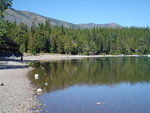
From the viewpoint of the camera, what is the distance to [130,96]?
18.8 m

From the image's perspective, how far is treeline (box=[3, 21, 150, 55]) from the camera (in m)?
117

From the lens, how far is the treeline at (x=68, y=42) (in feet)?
384

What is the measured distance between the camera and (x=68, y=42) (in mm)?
139250

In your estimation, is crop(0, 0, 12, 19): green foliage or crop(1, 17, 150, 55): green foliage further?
crop(1, 17, 150, 55): green foliage

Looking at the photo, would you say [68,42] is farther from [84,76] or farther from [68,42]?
[84,76]

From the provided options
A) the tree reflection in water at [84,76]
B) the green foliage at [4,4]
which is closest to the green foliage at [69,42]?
the green foliage at [4,4]

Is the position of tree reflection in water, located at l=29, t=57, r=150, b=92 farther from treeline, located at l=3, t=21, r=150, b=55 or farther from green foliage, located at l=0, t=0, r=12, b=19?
treeline, located at l=3, t=21, r=150, b=55

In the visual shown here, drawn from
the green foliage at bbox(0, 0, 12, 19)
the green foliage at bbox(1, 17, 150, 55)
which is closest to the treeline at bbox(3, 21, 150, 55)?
the green foliage at bbox(1, 17, 150, 55)

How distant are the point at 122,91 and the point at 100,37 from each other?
151762mm

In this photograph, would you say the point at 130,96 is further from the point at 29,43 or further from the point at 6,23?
the point at 29,43

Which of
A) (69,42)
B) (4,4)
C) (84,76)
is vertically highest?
(4,4)

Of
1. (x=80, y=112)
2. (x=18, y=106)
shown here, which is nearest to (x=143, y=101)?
(x=80, y=112)

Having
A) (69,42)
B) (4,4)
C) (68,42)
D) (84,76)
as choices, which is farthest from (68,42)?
(84,76)

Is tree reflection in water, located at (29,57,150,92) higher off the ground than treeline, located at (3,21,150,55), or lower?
lower
